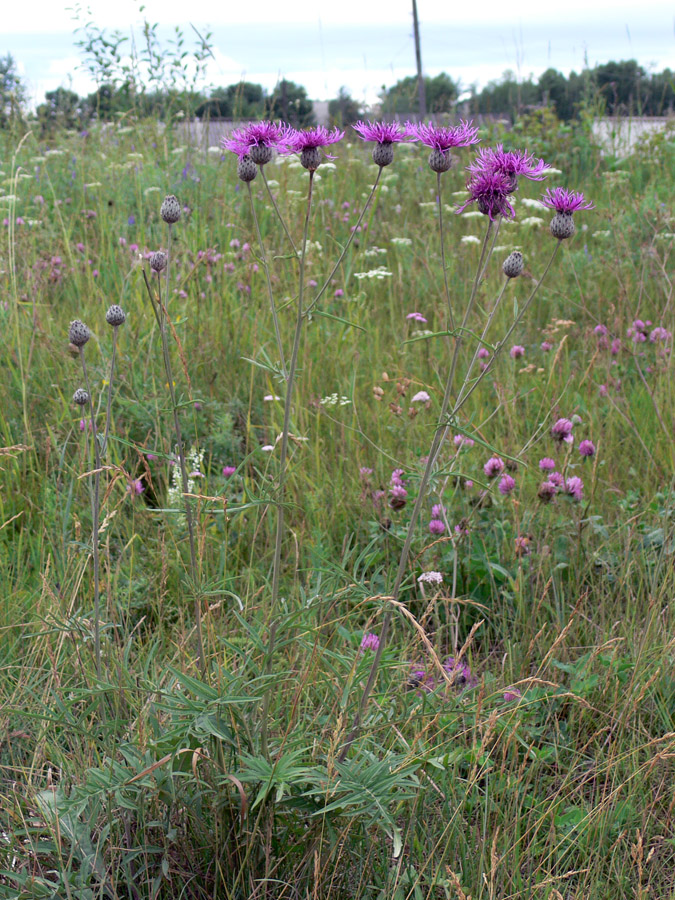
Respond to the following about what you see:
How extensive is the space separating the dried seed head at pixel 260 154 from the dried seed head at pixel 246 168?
2 cm

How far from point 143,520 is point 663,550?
1451 millimetres

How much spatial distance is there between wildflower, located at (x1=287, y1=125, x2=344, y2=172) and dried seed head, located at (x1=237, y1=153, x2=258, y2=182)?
83 mm

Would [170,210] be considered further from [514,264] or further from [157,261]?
[514,264]

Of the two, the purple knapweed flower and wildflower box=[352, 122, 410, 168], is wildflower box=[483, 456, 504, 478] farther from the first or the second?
wildflower box=[352, 122, 410, 168]

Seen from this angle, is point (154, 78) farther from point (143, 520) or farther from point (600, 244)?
point (143, 520)

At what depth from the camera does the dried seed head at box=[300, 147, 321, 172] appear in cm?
117

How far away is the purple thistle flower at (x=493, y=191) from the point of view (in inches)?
42.9

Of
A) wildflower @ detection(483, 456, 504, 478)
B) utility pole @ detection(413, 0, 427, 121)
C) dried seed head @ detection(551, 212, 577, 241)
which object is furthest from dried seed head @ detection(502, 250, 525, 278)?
utility pole @ detection(413, 0, 427, 121)

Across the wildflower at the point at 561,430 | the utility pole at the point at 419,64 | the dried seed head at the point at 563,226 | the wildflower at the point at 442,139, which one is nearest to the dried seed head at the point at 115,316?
the wildflower at the point at 442,139

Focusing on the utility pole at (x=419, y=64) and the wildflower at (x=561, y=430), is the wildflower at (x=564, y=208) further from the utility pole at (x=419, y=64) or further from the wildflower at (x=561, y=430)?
the utility pole at (x=419, y=64)

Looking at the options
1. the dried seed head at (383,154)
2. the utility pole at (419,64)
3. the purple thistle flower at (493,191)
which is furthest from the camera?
the utility pole at (419,64)

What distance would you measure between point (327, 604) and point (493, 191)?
95cm

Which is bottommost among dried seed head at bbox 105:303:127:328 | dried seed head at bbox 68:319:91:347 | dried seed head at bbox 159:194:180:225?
dried seed head at bbox 68:319:91:347

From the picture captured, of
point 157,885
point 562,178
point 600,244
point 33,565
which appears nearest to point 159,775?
point 157,885
